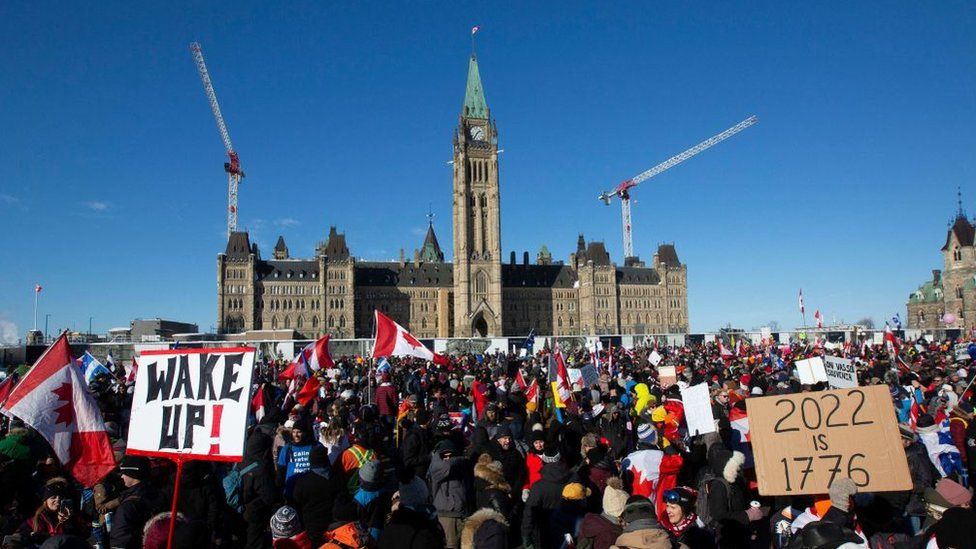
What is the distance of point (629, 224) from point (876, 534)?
150m

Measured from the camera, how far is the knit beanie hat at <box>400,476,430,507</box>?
5788 millimetres

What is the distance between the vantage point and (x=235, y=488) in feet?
21.7

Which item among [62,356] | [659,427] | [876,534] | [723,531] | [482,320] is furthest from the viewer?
[482,320]

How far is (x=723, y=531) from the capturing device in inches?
223

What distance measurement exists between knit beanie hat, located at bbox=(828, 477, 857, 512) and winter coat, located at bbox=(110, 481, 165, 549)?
531cm

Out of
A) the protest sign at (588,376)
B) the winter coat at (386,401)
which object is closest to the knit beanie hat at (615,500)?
the winter coat at (386,401)

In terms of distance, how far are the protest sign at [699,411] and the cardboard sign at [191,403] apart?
572 cm

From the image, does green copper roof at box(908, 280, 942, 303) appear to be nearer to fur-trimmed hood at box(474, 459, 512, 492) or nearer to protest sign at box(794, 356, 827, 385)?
protest sign at box(794, 356, 827, 385)

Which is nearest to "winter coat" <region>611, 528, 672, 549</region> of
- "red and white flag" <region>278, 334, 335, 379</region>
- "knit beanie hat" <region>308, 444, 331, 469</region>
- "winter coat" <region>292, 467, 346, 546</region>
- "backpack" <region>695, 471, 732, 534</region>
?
"backpack" <region>695, 471, 732, 534</region>

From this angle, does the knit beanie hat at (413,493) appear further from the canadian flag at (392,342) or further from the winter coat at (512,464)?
the canadian flag at (392,342)

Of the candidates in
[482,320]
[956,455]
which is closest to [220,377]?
[956,455]

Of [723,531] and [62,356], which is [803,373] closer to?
[723,531]

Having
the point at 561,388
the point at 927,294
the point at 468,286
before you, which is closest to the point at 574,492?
the point at 561,388

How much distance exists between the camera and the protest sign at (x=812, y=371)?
1381 cm
